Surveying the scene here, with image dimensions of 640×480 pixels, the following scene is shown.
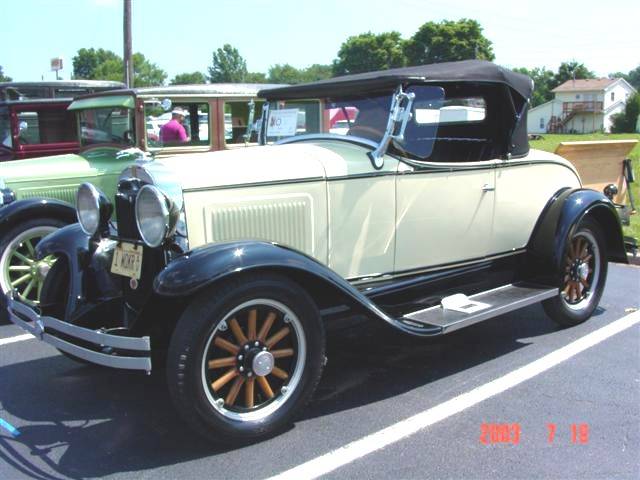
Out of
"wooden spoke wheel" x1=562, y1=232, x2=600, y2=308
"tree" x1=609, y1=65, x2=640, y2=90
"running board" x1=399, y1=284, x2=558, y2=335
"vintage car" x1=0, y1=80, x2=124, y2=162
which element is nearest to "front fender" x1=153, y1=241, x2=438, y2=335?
"running board" x1=399, y1=284, x2=558, y2=335

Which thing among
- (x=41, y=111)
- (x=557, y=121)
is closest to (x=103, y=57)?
(x=557, y=121)

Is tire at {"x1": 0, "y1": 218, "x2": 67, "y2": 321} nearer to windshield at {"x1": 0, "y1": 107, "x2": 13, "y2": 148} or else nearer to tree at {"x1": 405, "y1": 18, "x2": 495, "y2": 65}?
windshield at {"x1": 0, "y1": 107, "x2": 13, "y2": 148}

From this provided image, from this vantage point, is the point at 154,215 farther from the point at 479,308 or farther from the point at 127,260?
the point at 479,308

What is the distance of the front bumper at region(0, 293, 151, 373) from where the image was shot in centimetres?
273

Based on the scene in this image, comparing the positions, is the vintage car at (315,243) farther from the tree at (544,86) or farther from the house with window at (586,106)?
the tree at (544,86)

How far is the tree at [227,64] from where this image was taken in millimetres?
105062

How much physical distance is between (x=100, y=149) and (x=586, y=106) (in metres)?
76.6

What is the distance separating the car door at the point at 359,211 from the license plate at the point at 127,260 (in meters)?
1.11

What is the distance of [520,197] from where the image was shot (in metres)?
4.52

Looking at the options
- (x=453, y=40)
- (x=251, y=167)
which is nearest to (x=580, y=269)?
(x=251, y=167)

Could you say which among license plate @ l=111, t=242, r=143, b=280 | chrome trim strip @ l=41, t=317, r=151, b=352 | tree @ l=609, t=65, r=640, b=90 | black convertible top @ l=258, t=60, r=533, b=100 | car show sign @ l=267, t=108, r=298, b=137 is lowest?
chrome trim strip @ l=41, t=317, r=151, b=352

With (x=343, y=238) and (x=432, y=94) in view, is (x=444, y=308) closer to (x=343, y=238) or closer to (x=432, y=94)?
(x=343, y=238)

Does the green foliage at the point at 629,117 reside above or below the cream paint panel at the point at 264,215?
above

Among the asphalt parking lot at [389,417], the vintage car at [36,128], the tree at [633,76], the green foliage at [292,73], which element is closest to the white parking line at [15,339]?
the asphalt parking lot at [389,417]
